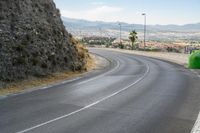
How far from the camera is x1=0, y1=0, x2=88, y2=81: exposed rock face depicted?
29.4 meters

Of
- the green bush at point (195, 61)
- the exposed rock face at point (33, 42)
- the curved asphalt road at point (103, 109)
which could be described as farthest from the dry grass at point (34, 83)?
the green bush at point (195, 61)

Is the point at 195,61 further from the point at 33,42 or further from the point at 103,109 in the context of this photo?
the point at 103,109

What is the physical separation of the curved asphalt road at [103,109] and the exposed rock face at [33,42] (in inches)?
151

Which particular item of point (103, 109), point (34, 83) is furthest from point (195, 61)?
point (103, 109)

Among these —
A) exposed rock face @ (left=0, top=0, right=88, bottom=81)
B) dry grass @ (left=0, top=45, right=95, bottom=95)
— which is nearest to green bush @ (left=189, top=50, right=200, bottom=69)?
exposed rock face @ (left=0, top=0, right=88, bottom=81)

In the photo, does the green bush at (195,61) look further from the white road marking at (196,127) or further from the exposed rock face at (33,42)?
the white road marking at (196,127)

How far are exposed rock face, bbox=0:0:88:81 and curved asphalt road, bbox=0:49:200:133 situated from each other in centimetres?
383

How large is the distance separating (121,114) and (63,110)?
7.99 ft

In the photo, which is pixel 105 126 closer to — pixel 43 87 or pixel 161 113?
pixel 161 113

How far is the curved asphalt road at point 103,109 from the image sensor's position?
14.8 meters

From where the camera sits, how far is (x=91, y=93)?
23.7m

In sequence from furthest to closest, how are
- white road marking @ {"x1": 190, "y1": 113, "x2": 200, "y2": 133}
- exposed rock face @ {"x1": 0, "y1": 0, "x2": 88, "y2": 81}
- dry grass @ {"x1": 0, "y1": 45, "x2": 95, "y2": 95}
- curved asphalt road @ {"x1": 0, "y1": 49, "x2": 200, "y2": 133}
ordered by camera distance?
exposed rock face @ {"x1": 0, "y1": 0, "x2": 88, "y2": 81} → dry grass @ {"x1": 0, "y1": 45, "x2": 95, "y2": 95} → curved asphalt road @ {"x1": 0, "y1": 49, "x2": 200, "y2": 133} → white road marking @ {"x1": 190, "y1": 113, "x2": 200, "y2": 133}

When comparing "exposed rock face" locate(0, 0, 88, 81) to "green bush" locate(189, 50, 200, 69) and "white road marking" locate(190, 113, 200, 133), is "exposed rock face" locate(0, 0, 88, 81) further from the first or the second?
"white road marking" locate(190, 113, 200, 133)

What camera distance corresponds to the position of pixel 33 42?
33125 millimetres
